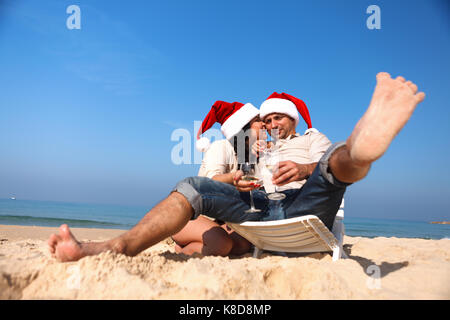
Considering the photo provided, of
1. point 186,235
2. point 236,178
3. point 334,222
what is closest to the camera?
point 236,178

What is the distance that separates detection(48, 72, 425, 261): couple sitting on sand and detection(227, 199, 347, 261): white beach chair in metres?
0.09

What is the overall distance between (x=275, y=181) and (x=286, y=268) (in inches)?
21.1

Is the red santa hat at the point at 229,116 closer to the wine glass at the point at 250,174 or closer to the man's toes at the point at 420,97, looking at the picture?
the wine glass at the point at 250,174

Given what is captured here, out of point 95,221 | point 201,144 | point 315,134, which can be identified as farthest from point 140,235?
point 95,221

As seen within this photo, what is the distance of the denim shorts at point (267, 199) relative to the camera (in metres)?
1.86

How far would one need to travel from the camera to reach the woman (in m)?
2.57

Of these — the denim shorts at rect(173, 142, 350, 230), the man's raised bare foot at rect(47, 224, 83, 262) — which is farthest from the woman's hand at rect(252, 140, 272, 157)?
the man's raised bare foot at rect(47, 224, 83, 262)

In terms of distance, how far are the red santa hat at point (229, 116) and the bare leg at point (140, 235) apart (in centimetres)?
173

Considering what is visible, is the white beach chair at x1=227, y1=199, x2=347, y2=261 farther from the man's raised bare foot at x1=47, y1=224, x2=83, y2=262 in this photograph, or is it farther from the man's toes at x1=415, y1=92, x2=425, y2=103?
the man's raised bare foot at x1=47, y1=224, x2=83, y2=262

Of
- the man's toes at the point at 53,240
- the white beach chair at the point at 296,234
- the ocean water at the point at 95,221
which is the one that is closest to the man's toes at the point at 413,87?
the white beach chair at the point at 296,234

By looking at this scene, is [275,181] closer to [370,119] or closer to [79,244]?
[370,119]

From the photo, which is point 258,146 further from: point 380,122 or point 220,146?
point 380,122
